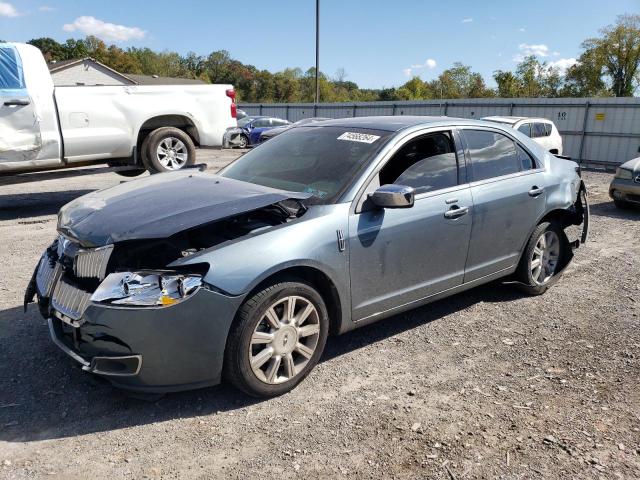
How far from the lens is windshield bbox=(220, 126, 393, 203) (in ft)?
12.0

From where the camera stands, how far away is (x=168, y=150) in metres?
9.19

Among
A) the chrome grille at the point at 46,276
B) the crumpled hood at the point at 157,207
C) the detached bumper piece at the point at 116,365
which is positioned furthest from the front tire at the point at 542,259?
the chrome grille at the point at 46,276

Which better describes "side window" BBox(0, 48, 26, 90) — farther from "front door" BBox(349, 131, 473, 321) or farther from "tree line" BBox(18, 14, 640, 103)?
"tree line" BBox(18, 14, 640, 103)

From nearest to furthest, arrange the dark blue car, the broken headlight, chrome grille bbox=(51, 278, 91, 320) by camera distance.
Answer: the broken headlight < chrome grille bbox=(51, 278, 91, 320) < the dark blue car

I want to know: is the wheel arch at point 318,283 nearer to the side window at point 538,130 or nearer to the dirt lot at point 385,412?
the dirt lot at point 385,412

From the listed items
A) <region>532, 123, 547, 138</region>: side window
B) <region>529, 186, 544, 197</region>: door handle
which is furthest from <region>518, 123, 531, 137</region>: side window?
<region>529, 186, 544, 197</region>: door handle

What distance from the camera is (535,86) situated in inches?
2392

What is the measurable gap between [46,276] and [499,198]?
3.42 m

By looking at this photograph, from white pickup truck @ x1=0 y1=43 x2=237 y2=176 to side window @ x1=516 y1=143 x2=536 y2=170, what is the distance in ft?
20.3

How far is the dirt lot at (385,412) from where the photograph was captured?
2.66m

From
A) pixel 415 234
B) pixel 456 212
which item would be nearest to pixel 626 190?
pixel 456 212

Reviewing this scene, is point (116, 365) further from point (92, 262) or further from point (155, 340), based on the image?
point (92, 262)

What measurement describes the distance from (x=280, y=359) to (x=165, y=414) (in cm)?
73

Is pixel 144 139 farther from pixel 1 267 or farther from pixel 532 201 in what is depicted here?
pixel 532 201
